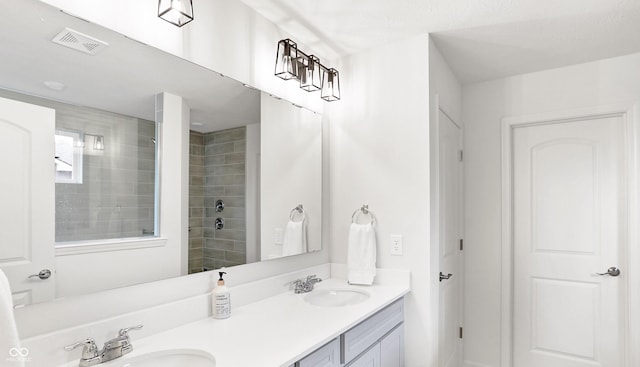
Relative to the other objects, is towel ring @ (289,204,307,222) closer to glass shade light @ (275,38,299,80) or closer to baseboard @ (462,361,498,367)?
glass shade light @ (275,38,299,80)

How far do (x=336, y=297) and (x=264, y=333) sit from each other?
816 millimetres

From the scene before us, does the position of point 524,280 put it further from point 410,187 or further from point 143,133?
point 143,133

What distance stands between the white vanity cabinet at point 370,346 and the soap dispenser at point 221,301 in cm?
45

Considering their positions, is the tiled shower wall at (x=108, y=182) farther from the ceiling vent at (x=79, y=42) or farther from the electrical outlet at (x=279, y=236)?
the electrical outlet at (x=279, y=236)

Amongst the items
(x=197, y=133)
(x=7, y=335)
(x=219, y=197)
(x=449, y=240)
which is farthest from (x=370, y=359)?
(x=7, y=335)

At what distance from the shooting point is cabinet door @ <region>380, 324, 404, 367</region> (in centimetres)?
187

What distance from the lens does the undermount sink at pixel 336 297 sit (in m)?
2.06

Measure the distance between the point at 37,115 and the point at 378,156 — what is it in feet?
5.71

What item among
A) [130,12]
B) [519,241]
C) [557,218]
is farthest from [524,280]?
[130,12]

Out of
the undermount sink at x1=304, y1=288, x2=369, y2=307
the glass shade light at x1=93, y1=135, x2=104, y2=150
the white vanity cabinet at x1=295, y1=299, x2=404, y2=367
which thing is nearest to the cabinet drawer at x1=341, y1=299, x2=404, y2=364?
the white vanity cabinet at x1=295, y1=299, x2=404, y2=367

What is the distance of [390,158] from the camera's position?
7.41 ft

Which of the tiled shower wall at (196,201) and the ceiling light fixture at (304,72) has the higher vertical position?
the ceiling light fixture at (304,72)

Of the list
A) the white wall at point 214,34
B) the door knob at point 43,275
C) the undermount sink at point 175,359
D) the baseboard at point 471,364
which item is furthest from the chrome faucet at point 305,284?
the baseboard at point 471,364

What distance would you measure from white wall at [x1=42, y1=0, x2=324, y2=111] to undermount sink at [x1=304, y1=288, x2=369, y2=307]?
3.90ft
